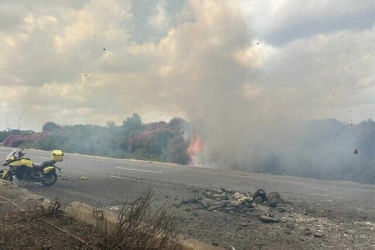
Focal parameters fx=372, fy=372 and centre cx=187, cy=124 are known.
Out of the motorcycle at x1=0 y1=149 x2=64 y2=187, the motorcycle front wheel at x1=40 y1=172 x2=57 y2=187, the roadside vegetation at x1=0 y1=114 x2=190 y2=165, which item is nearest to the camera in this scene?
the motorcycle at x1=0 y1=149 x2=64 y2=187

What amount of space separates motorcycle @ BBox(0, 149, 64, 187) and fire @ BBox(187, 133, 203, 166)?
51.1 feet

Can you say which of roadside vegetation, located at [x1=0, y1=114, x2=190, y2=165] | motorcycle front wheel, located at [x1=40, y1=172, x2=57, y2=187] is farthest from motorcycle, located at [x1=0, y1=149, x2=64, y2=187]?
roadside vegetation, located at [x1=0, y1=114, x2=190, y2=165]

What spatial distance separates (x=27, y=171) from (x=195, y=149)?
54.6ft

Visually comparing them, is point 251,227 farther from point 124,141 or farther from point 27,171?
point 124,141

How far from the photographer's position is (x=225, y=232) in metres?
7.30

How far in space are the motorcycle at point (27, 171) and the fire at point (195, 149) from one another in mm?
15561

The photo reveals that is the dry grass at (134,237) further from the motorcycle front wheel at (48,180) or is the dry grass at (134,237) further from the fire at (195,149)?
the fire at (195,149)

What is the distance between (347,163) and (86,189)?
16.5 m

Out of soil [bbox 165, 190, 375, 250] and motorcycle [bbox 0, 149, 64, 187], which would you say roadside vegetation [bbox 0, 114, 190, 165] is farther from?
soil [bbox 165, 190, 375, 250]

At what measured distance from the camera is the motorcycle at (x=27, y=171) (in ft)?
41.2

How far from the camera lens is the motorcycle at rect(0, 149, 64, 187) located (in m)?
12.6

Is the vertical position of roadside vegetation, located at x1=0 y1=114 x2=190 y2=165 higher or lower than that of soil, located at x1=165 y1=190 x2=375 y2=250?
higher

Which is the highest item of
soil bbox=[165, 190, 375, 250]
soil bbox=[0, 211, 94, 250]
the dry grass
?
the dry grass

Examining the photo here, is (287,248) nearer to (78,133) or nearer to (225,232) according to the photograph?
(225,232)
